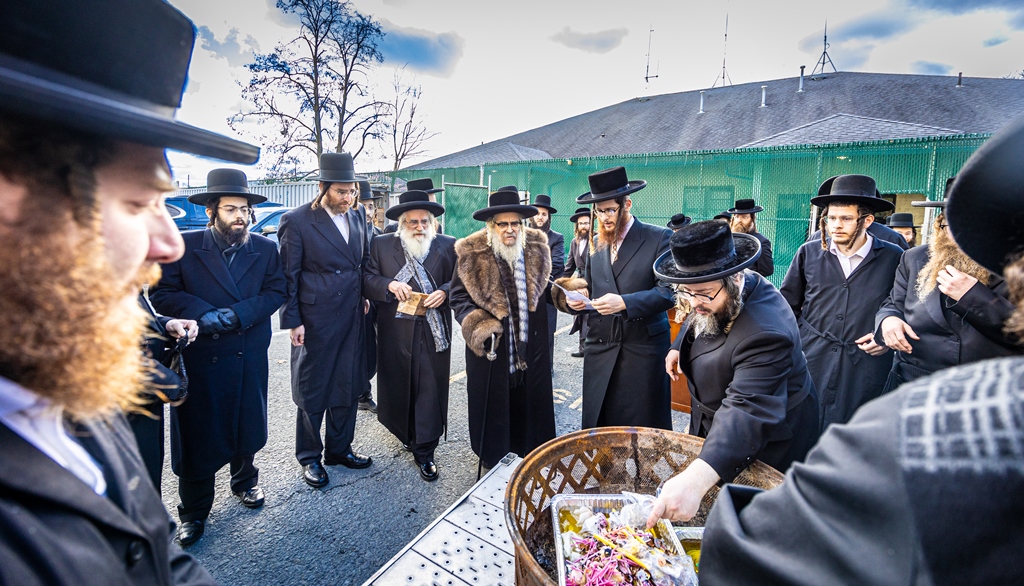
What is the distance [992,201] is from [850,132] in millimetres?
17573

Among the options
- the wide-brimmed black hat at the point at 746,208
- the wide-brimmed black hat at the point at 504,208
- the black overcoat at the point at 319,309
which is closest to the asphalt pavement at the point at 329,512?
the black overcoat at the point at 319,309

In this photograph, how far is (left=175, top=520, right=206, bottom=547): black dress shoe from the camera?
9.31ft

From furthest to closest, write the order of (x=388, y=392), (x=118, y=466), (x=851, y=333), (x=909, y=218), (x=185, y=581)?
(x=909, y=218) → (x=388, y=392) → (x=851, y=333) → (x=185, y=581) → (x=118, y=466)

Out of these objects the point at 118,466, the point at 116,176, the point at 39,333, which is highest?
the point at 116,176

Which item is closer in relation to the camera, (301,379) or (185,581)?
(185,581)

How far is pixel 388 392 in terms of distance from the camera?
400cm

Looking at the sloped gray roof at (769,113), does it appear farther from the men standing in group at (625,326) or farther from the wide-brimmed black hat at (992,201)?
the wide-brimmed black hat at (992,201)

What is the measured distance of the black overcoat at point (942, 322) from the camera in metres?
2.59

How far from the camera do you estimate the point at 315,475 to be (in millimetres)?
3557

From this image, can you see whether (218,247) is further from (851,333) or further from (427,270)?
(851,333)

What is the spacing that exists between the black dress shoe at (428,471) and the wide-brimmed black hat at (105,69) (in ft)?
10.7

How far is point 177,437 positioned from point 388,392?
4.96ft

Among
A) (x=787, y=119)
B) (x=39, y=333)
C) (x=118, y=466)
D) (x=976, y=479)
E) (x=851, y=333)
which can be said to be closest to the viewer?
(x=976, y=479)

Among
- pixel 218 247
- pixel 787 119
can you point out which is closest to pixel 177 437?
pixel 218 247
